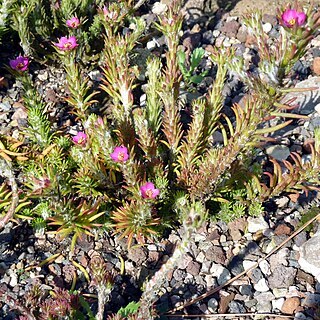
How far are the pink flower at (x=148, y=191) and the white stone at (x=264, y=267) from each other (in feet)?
3.29

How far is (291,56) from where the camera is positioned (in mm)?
2205

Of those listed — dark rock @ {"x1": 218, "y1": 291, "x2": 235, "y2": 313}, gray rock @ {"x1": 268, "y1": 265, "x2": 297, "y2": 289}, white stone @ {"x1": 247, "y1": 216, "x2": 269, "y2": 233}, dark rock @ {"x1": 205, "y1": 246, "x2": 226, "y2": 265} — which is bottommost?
gray rock @ {"x1": 268, "y1": 265, "x2": 297, "y2": 289}

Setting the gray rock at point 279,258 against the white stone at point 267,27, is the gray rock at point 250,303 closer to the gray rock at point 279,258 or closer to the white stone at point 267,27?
the gray rock at point 279,258

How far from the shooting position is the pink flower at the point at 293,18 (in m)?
2.08

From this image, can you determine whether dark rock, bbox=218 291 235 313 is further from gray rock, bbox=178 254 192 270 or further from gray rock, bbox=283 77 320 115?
gray rock, bbox=283 77 320 115

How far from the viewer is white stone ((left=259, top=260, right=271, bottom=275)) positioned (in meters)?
3.40

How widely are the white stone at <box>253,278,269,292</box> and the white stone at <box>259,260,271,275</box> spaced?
58 mm

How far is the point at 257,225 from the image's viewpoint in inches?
141

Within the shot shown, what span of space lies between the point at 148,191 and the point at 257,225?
1.04 m

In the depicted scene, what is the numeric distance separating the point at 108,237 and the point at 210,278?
2.46ft

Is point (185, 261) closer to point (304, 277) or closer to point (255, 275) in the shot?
point (255, 275)

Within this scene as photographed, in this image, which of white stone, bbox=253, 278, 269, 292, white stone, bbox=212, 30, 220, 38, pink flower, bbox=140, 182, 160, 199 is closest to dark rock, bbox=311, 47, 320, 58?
white stone, bbox=212, 30, 220, 38

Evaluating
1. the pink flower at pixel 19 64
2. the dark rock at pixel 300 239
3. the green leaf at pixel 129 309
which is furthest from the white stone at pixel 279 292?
the pink flower at pixel 19 64

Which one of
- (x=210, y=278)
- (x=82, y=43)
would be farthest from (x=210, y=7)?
(x=210, y=278)
